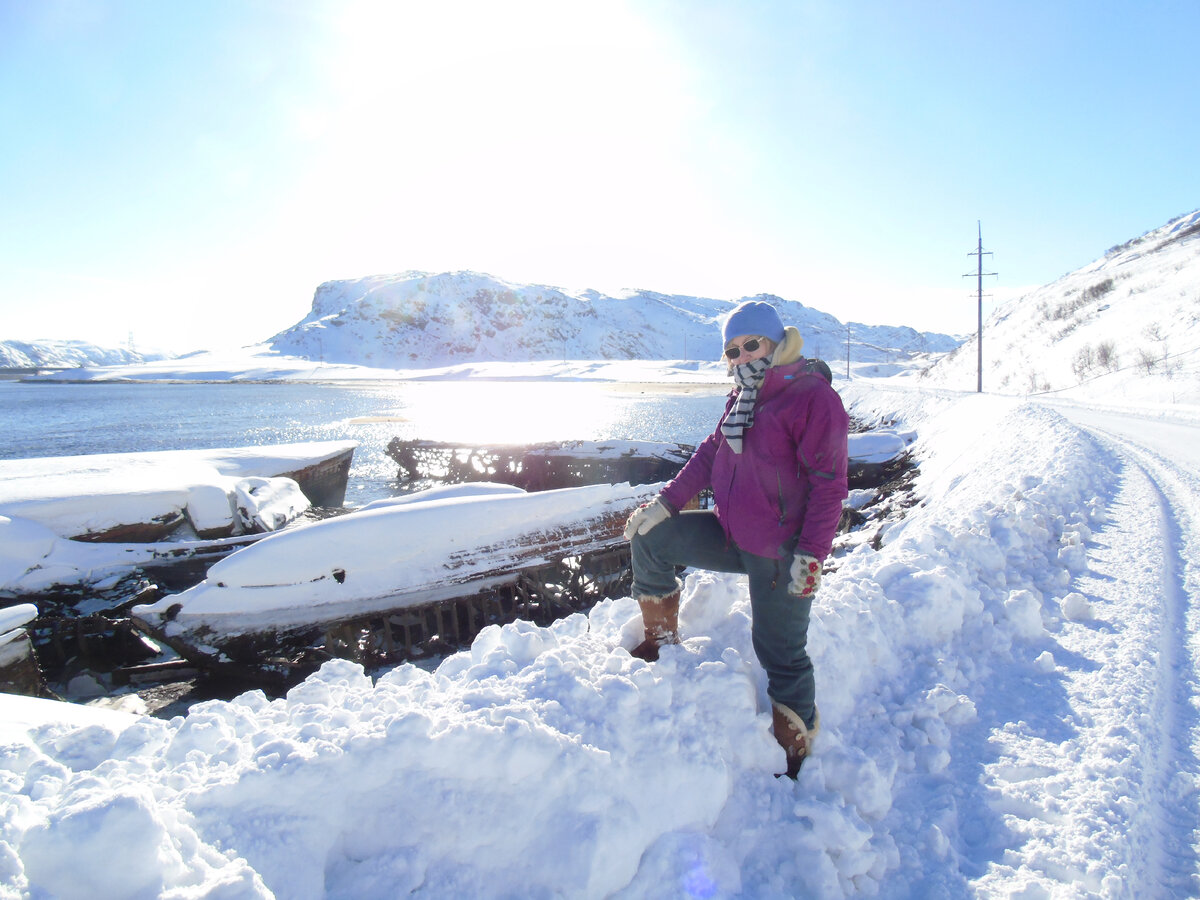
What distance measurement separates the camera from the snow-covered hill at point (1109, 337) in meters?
27.7

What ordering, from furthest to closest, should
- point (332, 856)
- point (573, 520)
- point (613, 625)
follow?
point (573, 520)
point (613, 625)
point (332, 856)

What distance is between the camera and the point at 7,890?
1606 millimetres

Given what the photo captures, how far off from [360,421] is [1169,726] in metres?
57.2

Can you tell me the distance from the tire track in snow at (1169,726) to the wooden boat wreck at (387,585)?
7532 mm

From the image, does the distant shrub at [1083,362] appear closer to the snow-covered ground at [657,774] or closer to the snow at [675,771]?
the snow at [675,771]

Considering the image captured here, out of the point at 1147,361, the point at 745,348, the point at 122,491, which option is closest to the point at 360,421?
the point at 122,491

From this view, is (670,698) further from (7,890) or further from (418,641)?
(418,641)

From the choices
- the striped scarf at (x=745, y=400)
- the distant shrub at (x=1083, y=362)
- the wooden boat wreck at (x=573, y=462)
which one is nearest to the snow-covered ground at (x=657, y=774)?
the striped scarf at (x=745, y=400)

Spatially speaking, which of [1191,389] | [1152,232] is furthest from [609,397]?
[1152,232]

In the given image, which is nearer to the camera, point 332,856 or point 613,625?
point 332,856

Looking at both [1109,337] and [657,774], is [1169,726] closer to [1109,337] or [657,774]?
[657,774]

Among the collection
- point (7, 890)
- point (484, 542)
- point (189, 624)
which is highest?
point (7, 890)

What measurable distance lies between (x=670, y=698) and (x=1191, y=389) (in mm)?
28938

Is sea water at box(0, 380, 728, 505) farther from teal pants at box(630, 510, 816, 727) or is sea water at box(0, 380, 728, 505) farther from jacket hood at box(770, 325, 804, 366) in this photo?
jacket hood at box(770, 325, 804, 366)
